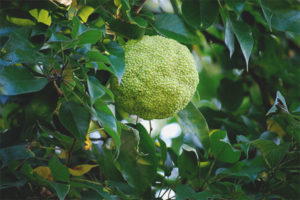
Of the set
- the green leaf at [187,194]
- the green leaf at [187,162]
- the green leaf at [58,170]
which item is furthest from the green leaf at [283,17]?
the green leaf at [58,170]

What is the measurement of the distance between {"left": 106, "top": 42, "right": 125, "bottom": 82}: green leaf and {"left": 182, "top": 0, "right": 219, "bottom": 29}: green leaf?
330mm

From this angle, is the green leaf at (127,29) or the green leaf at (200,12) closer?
the green leaf at (127,29)

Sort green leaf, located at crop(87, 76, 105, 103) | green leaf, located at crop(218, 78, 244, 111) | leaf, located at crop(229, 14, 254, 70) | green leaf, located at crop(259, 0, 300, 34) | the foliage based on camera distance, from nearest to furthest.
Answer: green leaf, located at crop(87, 76, 105, 103)
the foliage
leaf, located at crop(229, 14, 254, 70)
green leaf, located at crop(259, 0, 300, 34)
green leaf, located at crop(218, 78, 244, 111)

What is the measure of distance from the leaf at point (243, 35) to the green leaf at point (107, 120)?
53 centimetres

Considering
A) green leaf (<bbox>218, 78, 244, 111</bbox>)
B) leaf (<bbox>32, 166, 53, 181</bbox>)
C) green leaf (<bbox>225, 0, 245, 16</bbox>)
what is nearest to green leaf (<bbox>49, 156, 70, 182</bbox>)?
leaf (<bbox>32, 166, 53, 181</bbox>)

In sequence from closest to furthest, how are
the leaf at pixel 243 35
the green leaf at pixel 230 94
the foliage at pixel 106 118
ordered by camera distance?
the foliage at pixel 106 118 → the leaf at pixel 243 35 → the green leaf at pixel 230 94

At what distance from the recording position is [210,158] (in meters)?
1.38

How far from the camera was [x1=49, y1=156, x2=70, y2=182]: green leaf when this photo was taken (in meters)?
1.11

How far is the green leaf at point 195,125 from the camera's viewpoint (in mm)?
1271

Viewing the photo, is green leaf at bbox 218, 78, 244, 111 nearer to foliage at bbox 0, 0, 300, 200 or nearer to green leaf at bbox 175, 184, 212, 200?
foliage at bbox 0, 0, 300, 200

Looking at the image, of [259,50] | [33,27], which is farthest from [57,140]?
[259,50]

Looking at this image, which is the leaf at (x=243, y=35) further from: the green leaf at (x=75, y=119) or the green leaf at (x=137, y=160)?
the green leaf at (x=75, y=119)

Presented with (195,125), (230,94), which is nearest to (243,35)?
(195,125)

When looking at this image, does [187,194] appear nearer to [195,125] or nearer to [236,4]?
[195,125]
